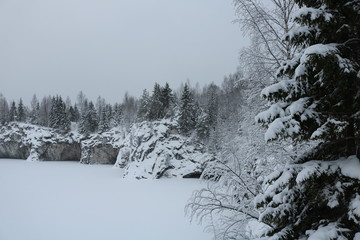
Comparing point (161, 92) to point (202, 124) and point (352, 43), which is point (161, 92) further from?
point (352, 43)

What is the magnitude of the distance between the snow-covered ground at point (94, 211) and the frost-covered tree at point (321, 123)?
10.1 metres

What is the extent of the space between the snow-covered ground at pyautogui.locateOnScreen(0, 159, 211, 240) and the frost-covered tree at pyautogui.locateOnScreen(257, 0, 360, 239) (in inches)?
396

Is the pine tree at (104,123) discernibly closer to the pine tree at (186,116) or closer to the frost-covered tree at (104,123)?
the frost-covered tree at (104,123)

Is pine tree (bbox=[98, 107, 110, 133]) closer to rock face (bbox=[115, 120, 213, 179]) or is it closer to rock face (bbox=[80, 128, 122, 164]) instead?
rock face (bbox=[80, 128, 122, 164])

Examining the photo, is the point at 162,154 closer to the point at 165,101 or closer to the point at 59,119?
the point at 165,101

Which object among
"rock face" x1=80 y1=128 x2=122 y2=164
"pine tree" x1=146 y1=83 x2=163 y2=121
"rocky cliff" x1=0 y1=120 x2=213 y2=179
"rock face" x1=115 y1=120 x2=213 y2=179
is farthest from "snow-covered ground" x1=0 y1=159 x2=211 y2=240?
"rock face" x1=80 y1=128 x2=122 y2=164

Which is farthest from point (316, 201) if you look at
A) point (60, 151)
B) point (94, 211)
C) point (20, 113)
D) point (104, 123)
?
point (20, 113)

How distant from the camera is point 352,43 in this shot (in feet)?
10.2

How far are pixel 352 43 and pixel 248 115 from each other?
5.73 meters

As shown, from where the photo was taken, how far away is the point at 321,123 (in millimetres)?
3107

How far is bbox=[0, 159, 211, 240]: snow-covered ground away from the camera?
13.3 metres

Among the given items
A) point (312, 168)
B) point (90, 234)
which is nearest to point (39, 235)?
point (90, 234)

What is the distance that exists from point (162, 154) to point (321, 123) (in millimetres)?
31145

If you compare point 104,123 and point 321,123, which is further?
point 104,123
